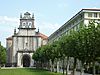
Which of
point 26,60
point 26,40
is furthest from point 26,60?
point 26,40

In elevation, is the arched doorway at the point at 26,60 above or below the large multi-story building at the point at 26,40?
below

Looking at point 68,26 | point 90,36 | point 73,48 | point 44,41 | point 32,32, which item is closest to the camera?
point 90,36

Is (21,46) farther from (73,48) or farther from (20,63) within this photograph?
(73,48)

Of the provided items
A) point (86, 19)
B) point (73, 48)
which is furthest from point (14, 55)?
point (73, 48)

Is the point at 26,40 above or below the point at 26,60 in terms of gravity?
above

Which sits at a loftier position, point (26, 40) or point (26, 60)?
point (26, 40)

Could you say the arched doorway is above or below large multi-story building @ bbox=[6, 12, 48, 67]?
below

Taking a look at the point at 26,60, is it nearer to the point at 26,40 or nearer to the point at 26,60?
the point at 26,60

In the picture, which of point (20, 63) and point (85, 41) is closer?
point (85, 41)

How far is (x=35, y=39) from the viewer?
521ft

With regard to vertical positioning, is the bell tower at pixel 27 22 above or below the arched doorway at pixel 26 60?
above

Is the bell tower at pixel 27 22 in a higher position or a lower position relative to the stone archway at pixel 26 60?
higher

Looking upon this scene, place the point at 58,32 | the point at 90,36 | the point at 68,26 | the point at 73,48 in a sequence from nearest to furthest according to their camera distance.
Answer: the point at 90,36
the point at 73,48
the point at 68,26
the point at 58,32

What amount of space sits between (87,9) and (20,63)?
2545 inches
